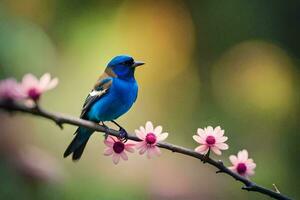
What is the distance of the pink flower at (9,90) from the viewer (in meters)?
1.01

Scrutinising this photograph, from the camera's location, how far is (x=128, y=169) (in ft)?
15.5

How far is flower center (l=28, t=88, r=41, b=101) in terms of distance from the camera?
3.55 ft

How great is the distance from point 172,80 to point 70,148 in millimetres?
4374

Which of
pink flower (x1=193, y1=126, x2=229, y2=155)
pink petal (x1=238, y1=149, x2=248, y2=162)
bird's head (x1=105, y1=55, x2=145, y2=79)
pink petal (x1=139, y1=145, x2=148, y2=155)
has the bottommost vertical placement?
pink petal (x1=139, y1=145, x2=148, y2=155)

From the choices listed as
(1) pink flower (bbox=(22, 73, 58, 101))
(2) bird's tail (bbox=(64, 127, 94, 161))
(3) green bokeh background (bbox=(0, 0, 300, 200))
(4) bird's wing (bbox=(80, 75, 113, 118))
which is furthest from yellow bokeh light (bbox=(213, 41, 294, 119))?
(1) pink flower (bbox=(22, 73, 58, 101))

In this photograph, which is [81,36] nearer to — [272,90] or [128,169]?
[128,169]

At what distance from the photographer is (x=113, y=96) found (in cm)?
186

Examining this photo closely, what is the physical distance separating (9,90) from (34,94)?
0.24 feet

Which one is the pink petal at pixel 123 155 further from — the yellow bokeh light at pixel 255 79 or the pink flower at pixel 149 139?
the yellow bokeh light at pixel 255 79

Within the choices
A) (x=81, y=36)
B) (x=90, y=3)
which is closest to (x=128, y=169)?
(x=81, y=36)

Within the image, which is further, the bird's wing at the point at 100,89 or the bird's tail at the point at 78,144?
the bird's wing at the point at 100,89

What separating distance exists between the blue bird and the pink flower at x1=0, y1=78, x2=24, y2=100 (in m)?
0.74

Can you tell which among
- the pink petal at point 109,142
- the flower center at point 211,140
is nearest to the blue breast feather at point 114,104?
the pink petal at point 109,142

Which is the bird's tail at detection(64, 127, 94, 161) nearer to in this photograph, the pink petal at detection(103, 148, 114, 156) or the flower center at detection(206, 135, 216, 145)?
the pink petal at detection(103, 148, 114, 156)
